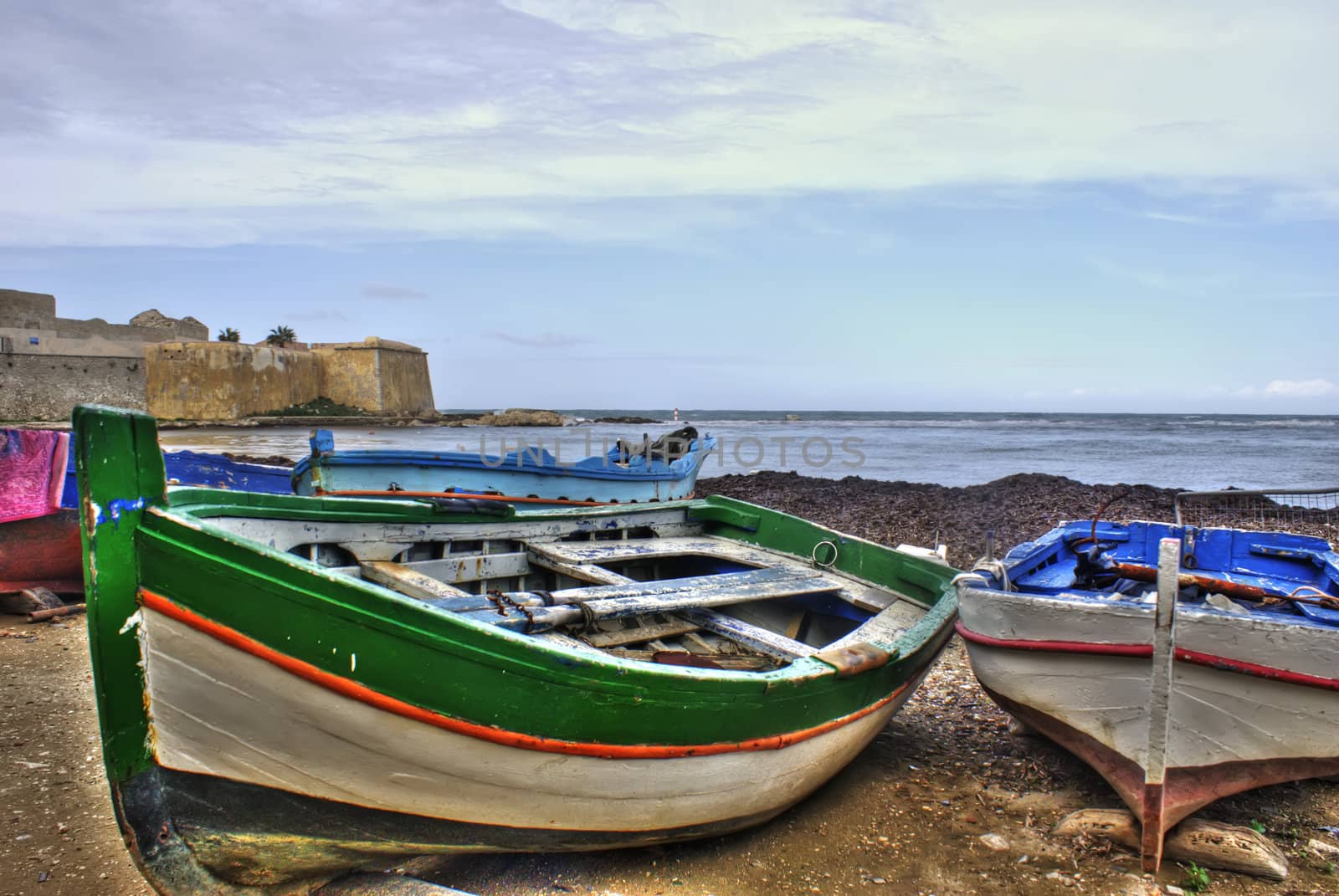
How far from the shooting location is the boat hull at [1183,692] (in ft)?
10.9

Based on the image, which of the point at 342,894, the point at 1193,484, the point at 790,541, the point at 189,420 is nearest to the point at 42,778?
the point at 342,894

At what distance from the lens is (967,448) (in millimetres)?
34625

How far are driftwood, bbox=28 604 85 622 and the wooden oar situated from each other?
7683 mm

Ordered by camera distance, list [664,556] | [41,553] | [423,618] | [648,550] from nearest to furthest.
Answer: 1. [423,618]
2. [648,550]
3. [664,556]
4. [41,553]

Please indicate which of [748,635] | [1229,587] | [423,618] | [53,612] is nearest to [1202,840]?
[1229,587]

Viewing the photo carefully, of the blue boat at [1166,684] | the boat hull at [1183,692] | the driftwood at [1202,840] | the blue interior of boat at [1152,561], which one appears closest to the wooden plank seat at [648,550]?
the blue interior of boat at [1152,561]

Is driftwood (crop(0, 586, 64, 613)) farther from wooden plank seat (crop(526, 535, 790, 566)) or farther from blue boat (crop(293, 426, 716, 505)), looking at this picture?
wooden plank seat (crop(526, 535, 790, 566))

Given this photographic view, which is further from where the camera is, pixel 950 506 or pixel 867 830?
pixel 950 506

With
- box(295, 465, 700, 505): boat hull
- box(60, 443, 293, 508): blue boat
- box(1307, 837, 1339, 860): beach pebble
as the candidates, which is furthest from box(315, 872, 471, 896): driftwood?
box(295, 465, 700, 505): boat hull

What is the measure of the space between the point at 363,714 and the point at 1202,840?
3438mm

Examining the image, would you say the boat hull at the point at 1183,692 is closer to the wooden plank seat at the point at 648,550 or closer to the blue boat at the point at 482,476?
the wooden plank seat at the point at 648,550

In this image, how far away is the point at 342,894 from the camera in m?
3.19

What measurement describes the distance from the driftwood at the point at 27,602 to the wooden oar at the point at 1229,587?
25.7ft

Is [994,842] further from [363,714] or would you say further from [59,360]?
[59,360]
